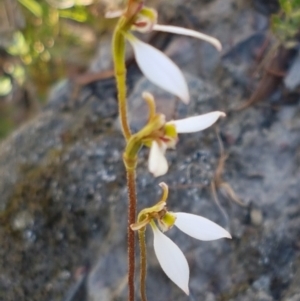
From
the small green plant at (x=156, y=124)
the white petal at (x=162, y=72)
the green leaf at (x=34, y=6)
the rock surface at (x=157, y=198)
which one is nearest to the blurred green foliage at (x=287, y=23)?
the rock surface at (x=157, y=198)

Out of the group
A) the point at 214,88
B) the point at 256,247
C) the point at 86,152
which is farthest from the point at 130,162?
the point at 214,88

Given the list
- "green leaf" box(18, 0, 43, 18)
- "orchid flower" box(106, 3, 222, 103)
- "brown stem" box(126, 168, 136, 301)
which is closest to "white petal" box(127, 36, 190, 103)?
"orchid flower" box(106, 3, 222, 103)

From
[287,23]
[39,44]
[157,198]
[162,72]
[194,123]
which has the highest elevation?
[162,72]

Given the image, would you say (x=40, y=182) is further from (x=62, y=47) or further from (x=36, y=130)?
(x=62, y=47)

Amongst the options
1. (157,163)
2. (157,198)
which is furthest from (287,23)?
(157,163)

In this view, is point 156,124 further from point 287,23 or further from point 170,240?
point 287,23

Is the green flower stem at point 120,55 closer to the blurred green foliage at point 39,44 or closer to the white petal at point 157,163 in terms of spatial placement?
the white petal at point 157,163
